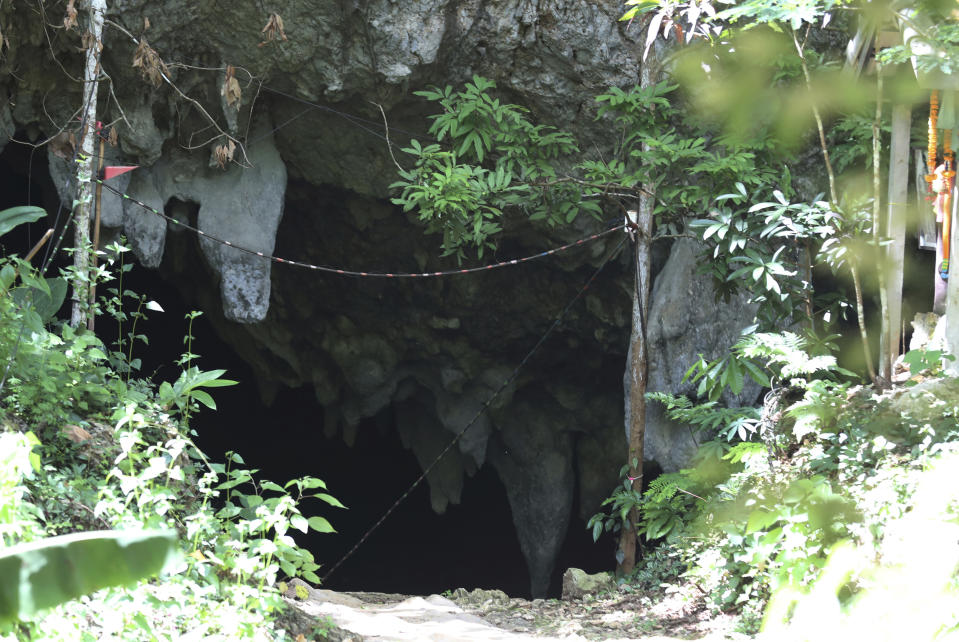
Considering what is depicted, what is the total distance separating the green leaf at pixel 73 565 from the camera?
1.23 metres

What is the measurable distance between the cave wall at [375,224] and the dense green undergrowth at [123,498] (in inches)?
104

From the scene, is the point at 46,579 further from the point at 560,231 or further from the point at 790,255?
the point at 560,231

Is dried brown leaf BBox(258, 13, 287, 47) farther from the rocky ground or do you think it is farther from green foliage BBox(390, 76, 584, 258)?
the rocky ground

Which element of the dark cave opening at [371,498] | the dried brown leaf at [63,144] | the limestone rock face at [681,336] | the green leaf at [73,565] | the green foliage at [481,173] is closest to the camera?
the green leaf at [73,565]

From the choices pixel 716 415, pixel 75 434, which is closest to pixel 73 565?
pixel 75 434

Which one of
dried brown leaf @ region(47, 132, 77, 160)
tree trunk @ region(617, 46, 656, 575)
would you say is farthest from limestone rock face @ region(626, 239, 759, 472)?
dried brown leaf @ region(47, 132, 77, 160)

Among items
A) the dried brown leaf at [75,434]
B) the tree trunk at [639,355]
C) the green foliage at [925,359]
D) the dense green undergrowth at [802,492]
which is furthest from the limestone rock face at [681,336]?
the dried brown leaf at [75,434]

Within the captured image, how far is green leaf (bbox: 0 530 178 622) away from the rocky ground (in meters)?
2.25

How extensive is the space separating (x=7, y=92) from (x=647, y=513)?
520 centimetres

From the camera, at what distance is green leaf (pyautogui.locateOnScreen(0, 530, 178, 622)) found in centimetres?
123

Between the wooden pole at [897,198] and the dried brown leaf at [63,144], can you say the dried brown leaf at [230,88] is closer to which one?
the dried brown leaf at [63,144]

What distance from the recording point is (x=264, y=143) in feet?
23.4

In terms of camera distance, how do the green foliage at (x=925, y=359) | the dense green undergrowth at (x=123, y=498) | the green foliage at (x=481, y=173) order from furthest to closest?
the green foliage at (x=481, y=173) < the green foliage at (x=925, y=359) < the dense green undergrowth at (x=123, y=498)

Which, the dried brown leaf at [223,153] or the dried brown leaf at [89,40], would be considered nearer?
the dried brown leaf at [89,40]
